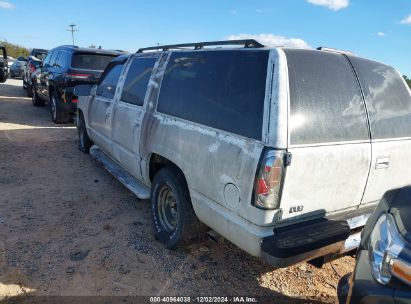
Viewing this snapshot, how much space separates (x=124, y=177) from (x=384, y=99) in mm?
3063

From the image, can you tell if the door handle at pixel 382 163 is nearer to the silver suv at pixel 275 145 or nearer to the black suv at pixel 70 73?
the silver suv at pixel 275 145

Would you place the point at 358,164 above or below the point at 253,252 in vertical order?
above

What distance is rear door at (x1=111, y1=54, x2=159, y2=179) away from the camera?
3.96 meters

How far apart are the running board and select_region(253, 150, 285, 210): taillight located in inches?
73.8

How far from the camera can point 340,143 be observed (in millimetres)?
2596

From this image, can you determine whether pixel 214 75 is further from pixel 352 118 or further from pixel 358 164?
pixel 358 164

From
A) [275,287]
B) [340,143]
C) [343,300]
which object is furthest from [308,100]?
[275,287]

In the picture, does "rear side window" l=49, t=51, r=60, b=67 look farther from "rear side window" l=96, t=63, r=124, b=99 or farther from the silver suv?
the silver suv

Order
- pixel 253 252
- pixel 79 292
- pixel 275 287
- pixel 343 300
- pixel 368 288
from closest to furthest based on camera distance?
pixel 368 288, pixel 343 300, pixel 253 252, pixel 79 292, pixel 275 287

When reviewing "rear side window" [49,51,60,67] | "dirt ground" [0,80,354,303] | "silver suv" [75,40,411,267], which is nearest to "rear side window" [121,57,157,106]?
"silver suv" [75,40,411,267]

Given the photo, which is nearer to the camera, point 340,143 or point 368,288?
point 368,288

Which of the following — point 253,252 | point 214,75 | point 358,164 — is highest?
point 214,75

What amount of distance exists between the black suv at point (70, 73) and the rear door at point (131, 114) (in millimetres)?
4394

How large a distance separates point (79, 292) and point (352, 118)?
2.58 m
